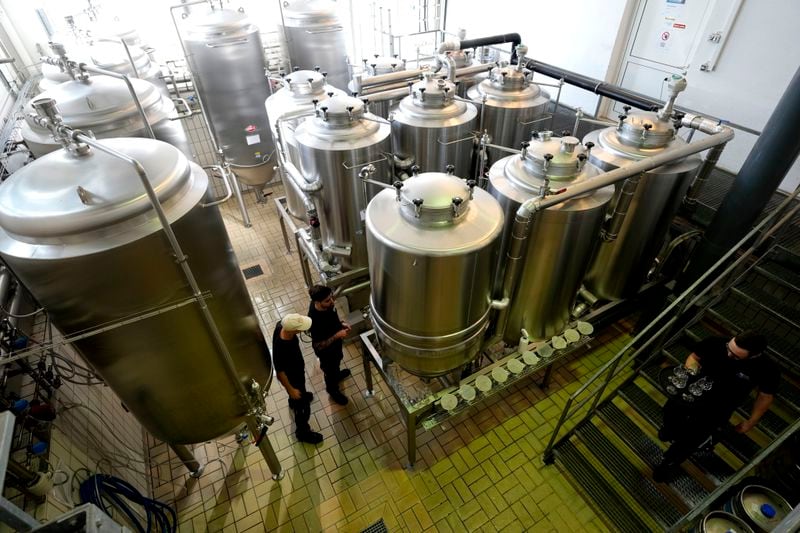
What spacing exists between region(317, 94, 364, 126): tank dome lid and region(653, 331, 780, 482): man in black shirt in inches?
128

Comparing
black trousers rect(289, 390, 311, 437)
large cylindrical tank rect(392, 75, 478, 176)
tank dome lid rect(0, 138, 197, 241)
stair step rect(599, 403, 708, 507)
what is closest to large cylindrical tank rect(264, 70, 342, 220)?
large cylindrical tank rect(392, 75, 478, 176)

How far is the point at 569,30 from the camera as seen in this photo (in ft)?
20.2

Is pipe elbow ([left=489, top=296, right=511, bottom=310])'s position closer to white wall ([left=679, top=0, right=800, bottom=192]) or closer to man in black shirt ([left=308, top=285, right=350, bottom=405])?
man in black shirt ([left=308, top=285, right=350, bottom=405])

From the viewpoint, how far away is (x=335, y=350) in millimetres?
3645

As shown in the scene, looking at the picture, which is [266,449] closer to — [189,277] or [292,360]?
[292,360]

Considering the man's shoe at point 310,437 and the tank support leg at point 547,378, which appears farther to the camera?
the tank support leg at point 547,378

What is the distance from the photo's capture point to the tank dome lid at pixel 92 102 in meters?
3.26

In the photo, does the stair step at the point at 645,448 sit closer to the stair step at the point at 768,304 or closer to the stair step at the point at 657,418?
the stair step at the point at 657,418

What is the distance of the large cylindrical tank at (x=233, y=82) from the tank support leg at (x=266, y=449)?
172 inches

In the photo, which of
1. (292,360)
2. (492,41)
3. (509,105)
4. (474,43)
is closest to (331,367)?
(292,360)

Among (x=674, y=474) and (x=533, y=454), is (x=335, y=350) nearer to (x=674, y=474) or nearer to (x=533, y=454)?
(x=533, y=454)

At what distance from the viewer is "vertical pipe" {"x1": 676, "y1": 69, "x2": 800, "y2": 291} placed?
2.95m

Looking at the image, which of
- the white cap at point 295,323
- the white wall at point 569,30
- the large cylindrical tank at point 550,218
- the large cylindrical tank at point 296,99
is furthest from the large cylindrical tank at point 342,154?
the white wall at point 569,30

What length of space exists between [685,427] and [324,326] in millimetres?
2779
